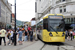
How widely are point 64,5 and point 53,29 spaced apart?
2205 centimetres

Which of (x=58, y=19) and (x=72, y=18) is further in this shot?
(x=72, y=18)

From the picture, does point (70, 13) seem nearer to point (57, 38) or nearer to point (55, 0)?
point (55, 0)

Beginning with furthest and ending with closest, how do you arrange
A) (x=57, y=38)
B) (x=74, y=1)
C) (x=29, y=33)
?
(x=74, y=1)
(x=29, y=33)
(x=57, y=38)

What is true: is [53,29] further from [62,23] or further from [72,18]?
[72,18]

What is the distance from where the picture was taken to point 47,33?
13469 mm

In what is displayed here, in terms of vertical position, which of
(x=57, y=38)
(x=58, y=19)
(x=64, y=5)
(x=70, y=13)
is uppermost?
(x=64, y=5)

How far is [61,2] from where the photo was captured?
113ft

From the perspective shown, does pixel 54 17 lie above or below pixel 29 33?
above

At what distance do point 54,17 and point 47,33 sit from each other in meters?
1.93

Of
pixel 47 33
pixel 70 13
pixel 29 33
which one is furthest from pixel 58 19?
Result: pixel 70 13

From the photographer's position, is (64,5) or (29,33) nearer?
(29,33)

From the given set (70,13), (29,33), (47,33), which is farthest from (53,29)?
(70,13)

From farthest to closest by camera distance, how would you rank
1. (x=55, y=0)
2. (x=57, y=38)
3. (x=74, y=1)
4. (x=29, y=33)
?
(x=55, y=0) → (x=74, y=1) → (x=29, y=33) → (x=57, y=38)

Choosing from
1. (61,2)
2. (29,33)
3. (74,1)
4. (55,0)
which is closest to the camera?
(29,33)
